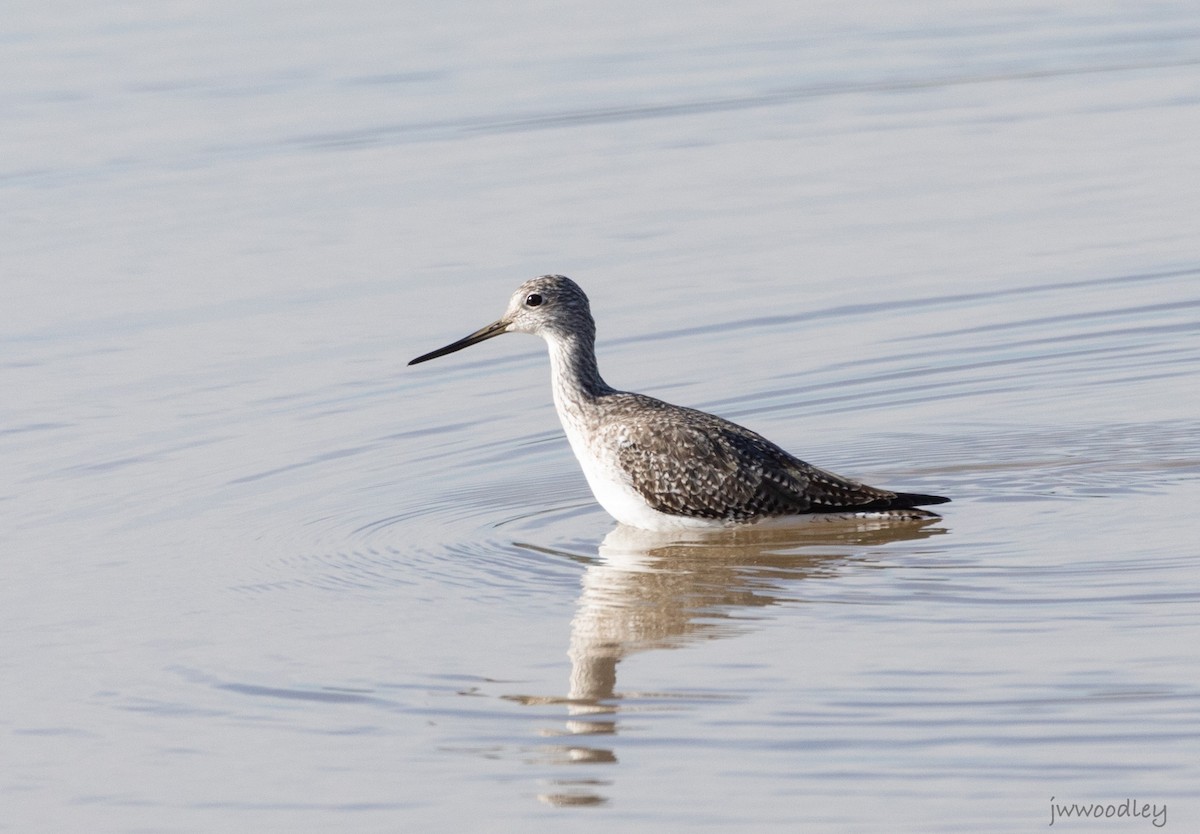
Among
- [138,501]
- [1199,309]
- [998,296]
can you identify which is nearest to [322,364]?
[138,501]

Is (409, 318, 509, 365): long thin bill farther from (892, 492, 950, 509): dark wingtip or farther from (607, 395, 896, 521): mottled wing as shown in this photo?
(892, 492, 950, 509): dark wingtip

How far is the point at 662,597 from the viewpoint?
9.53 m

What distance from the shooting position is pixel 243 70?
21500mm

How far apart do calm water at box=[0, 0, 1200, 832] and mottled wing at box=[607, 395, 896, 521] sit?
0.62ft

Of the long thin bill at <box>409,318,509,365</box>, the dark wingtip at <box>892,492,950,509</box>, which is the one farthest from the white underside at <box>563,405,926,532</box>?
the long thin bill at <box>409,318,509,365</box>

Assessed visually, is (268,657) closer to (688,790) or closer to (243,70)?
(688,790)

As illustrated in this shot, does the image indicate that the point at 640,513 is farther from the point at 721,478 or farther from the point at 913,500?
the point at 913,500

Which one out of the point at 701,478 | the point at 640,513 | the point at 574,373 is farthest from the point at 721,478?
the point at 574,373

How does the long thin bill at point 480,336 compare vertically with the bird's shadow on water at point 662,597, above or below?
above

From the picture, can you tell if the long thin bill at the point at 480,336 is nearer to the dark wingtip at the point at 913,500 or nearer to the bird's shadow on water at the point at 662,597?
the bird's shadow on water at the point at 662,597

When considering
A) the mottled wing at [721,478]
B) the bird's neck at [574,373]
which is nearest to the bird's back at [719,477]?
the mottled wing at [721,478]

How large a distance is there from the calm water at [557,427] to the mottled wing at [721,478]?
0.19 meters

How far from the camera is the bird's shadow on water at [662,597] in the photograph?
772 centimetres

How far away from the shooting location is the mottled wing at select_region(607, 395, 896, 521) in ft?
34.4
